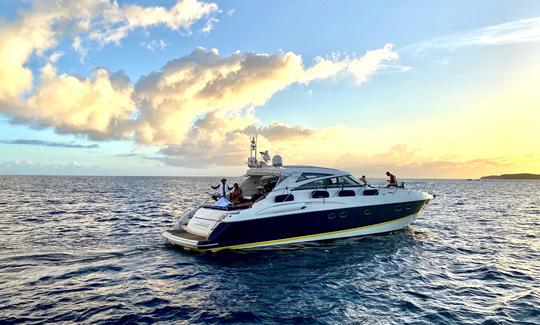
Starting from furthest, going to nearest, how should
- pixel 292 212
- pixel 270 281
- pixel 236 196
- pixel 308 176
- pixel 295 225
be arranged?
pixel 236 196 < pixel 308 176 < pixel 295 225 < pixel 292 212 < pixel 270 281

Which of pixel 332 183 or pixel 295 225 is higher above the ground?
pixel 332 183

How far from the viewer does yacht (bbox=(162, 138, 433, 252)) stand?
14656 millimetres

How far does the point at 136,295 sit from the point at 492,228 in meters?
22.9

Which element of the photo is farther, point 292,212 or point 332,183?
point 332,183

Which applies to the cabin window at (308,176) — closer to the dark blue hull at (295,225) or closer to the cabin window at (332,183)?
the cabin window at (332,183)

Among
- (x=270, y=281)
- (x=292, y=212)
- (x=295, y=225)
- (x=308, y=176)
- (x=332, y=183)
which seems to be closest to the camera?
(x=270, y=281)

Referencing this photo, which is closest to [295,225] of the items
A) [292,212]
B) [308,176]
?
[292,212]

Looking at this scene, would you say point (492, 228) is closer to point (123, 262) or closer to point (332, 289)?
point (332, 289)

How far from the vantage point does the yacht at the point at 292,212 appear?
577 inches

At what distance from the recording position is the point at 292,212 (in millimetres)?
15492

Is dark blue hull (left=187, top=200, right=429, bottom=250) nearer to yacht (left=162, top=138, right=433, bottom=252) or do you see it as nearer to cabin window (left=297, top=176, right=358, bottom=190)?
yacht (left=162, top=138, right=433, bottom=252)

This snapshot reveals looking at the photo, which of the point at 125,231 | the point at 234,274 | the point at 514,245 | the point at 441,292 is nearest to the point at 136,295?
the point at 234,274

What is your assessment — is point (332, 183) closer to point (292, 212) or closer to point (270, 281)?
point (292, 212)

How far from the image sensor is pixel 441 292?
10703mm
